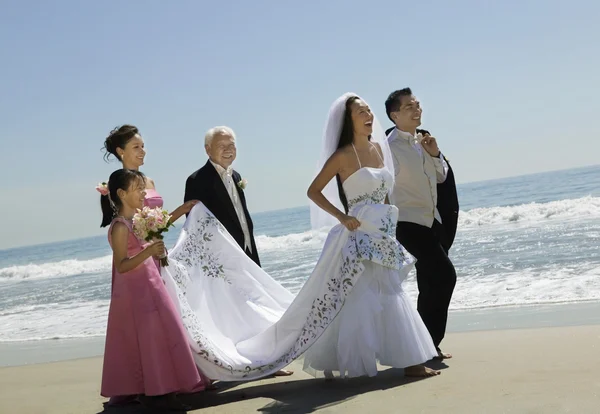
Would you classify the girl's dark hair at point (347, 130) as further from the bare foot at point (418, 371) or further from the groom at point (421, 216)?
the bare foot at point (418, 371)

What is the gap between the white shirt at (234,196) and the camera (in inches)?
239

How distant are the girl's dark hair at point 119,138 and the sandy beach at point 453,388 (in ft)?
6.14

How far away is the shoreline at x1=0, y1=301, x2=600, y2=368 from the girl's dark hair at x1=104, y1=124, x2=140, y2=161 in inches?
121

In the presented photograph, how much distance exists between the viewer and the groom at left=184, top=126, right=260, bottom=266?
602 centimetres

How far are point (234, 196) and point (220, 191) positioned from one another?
15 cm

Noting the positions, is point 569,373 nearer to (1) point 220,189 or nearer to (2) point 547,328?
(2) point 547,328

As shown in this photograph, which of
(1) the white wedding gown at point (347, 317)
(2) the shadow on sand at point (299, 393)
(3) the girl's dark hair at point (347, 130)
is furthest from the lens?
(3) the girl's dark hair at point (347, 130)

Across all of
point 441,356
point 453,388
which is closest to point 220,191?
point 441,356

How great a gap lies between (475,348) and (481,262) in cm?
666

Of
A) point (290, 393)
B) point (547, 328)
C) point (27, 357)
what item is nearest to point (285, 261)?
point (27, 357)

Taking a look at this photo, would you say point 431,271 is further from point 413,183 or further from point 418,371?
point 418,371

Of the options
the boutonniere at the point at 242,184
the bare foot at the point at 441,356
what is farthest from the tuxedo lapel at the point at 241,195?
the bare foot at the point at 441,356

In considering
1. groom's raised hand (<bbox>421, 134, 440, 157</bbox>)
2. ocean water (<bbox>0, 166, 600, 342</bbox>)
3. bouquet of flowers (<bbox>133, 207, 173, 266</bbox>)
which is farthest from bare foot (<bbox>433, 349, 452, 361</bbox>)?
bouquet of flowers (<bbox>133, 207, 173, 266</bbox>)

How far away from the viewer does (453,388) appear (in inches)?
175
